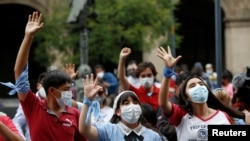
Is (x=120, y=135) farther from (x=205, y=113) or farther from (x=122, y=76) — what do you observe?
(x=122, y=76)

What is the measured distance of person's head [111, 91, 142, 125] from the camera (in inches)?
268

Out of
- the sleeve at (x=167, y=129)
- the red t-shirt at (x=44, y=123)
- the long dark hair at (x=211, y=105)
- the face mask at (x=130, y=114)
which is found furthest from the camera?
the sleeve at (x=167, y=129)

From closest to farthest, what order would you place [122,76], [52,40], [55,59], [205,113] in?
[205,113]
[122,76]
[52,40]
[55,59]

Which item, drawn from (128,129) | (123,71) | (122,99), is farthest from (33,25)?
(123,71)

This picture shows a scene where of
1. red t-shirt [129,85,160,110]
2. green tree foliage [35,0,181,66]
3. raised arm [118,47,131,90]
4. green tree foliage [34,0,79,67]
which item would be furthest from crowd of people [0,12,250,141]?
green tree foliage [34,0,79,67]

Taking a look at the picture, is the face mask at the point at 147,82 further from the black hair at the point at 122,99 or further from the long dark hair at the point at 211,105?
the black hair at the point at 122,99

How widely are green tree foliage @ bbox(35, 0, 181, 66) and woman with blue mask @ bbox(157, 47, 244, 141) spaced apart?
14840 mm

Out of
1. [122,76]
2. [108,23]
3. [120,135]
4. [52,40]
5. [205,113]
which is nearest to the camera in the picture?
[120,135]

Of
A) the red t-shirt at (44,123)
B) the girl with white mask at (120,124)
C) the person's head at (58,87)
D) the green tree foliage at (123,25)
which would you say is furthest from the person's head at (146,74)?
the green tree foliage at (123,25)

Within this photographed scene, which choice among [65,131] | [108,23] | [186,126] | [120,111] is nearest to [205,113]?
[186,126]

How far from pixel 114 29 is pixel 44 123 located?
16.6m

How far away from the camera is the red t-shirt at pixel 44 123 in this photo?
262 inches

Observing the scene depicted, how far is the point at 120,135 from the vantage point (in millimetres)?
6688

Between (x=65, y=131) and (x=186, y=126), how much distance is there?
112 cm
